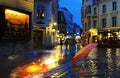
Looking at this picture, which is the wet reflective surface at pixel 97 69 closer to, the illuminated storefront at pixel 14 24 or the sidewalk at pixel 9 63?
the sidewalk at pixel 9 63

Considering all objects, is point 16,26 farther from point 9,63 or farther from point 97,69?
point 97,69

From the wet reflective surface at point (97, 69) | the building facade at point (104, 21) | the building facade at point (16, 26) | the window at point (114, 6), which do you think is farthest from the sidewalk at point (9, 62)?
the window at point (114, 6)

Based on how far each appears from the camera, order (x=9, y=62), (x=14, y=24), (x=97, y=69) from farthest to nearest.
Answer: (x=14, y=24) < (x=9, y=62) < (x=97, y=69)

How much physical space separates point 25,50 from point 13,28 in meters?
3.95

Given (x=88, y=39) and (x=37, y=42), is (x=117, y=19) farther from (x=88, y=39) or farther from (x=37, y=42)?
(x=37, y=42)

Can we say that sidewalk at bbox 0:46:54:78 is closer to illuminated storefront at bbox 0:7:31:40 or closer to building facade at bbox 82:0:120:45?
illuminated storefront at bbox 0:7:31:40

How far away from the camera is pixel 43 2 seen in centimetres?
5766

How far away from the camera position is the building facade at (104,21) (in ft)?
228

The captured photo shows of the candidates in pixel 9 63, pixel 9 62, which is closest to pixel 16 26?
pixel 9 62

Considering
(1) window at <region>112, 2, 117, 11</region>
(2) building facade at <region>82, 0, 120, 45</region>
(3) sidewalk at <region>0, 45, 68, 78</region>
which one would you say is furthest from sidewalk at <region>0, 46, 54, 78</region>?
(1) window at <region>112, 2, 117, 11</region>

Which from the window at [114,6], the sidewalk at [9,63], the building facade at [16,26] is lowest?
the sidewalk at [9,63]

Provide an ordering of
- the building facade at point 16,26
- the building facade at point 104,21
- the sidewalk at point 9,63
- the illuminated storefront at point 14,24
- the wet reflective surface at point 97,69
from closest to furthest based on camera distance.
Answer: the wet reflective surface at point 97,69, the sidewalk at point 9,63, the illuminated storefront at point 14,24, the building facade at point 16,26, the building facade at point 104,21

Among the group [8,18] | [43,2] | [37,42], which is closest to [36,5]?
[43,2]

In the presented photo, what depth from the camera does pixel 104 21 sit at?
76.0 m
